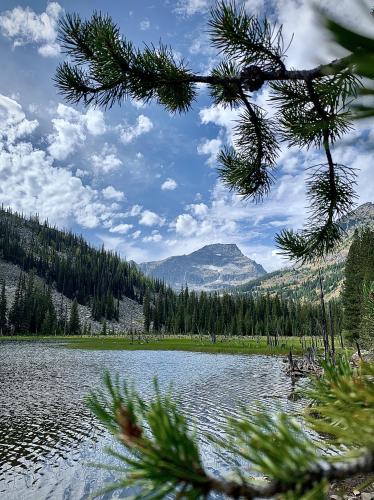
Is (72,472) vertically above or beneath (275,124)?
beneath

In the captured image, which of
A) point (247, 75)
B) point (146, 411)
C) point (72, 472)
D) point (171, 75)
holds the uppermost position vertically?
point (171, 75)

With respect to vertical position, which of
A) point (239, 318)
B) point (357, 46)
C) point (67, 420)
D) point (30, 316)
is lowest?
point (67, 420)

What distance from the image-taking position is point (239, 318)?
507 ft

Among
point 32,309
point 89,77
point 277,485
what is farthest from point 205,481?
point 32,309

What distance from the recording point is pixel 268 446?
0.85 metres

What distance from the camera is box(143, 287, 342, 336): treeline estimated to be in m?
152

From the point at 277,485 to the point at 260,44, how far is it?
2566 mm

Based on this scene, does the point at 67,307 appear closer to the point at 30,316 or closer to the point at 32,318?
the point at 32,318

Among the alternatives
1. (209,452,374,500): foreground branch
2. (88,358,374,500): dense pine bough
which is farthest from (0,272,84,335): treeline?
(209,452,374,500): foreground branch

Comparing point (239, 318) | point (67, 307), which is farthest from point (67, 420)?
point (67, 307)

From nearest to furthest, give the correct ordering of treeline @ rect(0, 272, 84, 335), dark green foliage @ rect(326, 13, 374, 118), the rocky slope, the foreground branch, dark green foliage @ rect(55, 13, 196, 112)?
dark green foliage @ rect(326, 13, 374, 118) → the foreground branch → dark green foliage @ rect(55, 13, 196, 112) → treeline @ rect(0, 272, 84, 335) → the rocky slope

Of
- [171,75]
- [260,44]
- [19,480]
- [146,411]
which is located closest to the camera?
[146,411]

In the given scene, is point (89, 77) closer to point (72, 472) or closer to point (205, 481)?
point (205, 481)

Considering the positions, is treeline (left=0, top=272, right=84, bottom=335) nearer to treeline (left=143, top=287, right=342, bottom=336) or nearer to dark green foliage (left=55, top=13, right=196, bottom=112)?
treeline (left=143, top=287, right=342, bottom=336)
